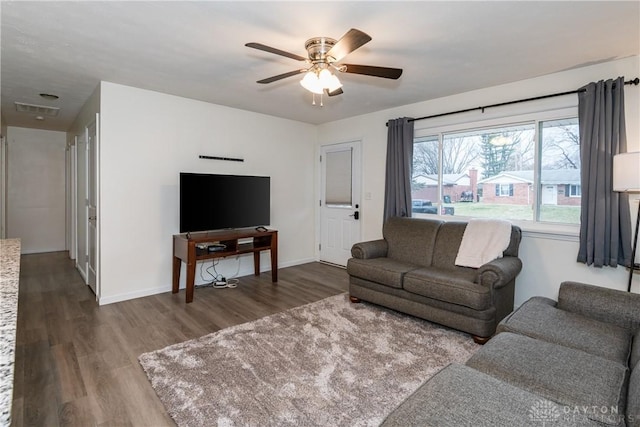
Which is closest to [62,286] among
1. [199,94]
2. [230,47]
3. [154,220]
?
[154,220]

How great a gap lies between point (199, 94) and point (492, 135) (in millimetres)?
3512

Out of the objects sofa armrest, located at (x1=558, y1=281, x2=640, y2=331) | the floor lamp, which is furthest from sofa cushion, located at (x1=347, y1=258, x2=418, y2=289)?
the floor lamp

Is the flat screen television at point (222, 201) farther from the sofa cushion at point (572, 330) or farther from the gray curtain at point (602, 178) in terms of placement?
the gray curtain at point (602, 178)

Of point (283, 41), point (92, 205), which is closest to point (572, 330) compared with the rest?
point (283, 41)

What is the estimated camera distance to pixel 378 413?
1885 mm

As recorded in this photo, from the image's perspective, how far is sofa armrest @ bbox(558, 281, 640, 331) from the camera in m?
1.99

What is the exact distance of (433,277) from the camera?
118 inches

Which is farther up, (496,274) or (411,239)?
(411,239)

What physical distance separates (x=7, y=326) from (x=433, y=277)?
2832 millimetres

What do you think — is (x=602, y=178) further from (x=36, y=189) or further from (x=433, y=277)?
(x=36, y=189)

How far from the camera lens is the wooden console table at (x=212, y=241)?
372cm

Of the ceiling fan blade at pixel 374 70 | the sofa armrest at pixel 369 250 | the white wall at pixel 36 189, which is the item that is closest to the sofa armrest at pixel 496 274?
the sofa armrest at pixel 369 250

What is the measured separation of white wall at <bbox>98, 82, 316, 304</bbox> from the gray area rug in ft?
5.41

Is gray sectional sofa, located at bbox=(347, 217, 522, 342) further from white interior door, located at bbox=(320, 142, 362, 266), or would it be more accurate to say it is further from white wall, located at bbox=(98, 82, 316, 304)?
white wall, located at bbox=(98, 82, 316, 304)
